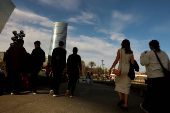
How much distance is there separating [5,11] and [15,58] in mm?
44490

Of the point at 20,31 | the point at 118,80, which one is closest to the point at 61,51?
the point at 118,80

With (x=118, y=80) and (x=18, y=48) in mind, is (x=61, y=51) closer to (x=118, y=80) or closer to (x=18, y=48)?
(x=18, y=48)

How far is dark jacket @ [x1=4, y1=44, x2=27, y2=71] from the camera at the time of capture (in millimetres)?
4184

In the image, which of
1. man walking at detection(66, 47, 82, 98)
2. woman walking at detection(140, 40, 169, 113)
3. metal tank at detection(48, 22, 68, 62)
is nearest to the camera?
woman walking at detection(140, 40, 169, 113)

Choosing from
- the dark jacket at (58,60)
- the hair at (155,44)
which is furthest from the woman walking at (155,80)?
the dark jacket at (58,60)

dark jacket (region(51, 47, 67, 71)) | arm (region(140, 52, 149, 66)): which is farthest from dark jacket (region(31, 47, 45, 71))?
arm (region(140, 52, 149, 66))

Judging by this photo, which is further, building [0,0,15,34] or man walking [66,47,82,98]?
building [0,0,15,34]

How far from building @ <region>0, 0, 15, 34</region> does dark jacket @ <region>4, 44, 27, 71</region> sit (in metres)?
41.8

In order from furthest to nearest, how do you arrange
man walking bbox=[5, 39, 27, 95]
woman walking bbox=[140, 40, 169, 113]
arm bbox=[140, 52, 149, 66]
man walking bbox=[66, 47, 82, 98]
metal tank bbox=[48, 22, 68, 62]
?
metal tank bbox=[48, 22, 68, 62] < man walking bbox=[66, 47, 82, 98] < man walking bbox=[5, 39, 27, 95] < arm bbox=[140, 52, 149, 66] < woman walking bbox=[140, 40, 169, 113]

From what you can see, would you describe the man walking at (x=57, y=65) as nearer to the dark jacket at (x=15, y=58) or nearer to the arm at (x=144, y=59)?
the dark jacket at (x=15, y=58)

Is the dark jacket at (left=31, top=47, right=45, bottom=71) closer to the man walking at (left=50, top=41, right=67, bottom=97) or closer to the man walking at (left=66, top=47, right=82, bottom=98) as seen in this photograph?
the man walking at (left=50, top=41, right=67, bottom=97)

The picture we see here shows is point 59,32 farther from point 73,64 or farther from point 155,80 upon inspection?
point 155,80

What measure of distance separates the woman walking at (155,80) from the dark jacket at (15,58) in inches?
151

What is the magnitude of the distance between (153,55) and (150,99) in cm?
95
